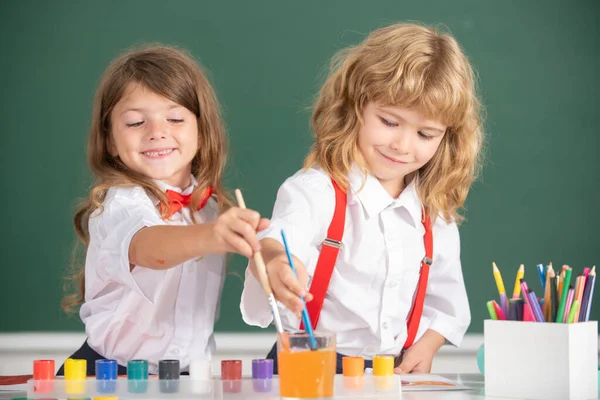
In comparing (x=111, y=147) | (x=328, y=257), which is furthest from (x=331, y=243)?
(x=111, y=147)

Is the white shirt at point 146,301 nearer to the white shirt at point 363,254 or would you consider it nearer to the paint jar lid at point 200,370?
the white shirt at point 363,254

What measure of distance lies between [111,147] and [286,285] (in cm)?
71

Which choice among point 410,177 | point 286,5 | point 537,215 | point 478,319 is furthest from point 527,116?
point 410,177

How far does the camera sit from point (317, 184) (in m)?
1.50

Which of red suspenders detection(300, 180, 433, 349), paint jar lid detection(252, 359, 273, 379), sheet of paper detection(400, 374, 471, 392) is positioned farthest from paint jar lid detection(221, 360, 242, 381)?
red suspenders detection(300, 180, 433, 349)

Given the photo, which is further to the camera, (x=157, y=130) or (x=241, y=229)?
(x=157, y=130)

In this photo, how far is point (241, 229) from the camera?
0.99m

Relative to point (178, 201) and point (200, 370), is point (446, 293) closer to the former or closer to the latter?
point (178, 201)

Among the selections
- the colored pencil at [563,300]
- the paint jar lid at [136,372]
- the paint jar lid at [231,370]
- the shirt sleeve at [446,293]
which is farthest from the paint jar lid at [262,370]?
the shirt sleeve at [446,293]

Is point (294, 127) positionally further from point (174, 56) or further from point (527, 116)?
point (174, 56)

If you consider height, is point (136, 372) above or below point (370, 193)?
below

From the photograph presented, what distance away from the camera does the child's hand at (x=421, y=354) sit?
1.59 meters

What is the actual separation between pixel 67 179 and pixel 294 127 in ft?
2.46

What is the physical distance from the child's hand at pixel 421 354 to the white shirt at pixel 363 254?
0.03m
